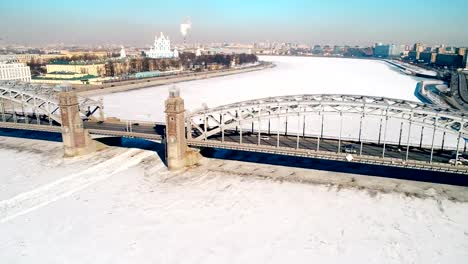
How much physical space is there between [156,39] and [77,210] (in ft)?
598

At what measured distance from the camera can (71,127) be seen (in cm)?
3266

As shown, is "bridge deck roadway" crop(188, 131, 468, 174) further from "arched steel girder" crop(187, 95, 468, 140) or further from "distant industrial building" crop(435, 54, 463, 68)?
"distant industrial building" crop(435, 54, 463, 68)

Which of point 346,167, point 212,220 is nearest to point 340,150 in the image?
point 346,167

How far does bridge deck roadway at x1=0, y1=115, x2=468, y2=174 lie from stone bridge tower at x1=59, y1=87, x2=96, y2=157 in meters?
1.05

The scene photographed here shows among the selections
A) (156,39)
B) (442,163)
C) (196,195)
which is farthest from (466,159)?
(156,39)

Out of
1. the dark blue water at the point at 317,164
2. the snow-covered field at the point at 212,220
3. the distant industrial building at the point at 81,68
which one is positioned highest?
the distant industrial building at the point at 81,68

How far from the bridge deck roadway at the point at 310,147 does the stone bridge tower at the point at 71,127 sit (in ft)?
3.45

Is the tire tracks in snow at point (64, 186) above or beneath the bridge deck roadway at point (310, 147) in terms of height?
beneath

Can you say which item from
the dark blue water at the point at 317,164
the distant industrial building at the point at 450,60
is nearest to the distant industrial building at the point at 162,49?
the distant industrial building at the point at 450,60

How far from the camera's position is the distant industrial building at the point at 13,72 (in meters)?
91.6

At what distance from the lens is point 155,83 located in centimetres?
9294

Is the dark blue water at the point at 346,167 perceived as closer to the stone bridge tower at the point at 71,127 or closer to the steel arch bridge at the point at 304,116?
the steel arch bridge at the point at 304,116

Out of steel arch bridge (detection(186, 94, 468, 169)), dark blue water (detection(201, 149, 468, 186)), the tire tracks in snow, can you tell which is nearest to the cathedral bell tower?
steel arch bridge (detection(186, 94, 468, 169))

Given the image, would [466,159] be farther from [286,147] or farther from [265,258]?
[265,258]
